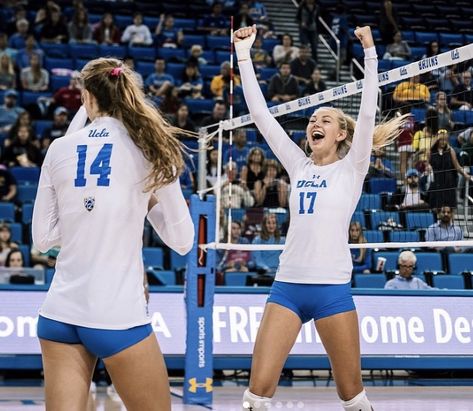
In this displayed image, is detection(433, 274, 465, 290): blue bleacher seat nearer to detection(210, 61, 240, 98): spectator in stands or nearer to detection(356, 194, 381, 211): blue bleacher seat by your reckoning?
detection(356, 194, 381, 211): blue bleacher seat

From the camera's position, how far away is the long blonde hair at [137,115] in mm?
3297

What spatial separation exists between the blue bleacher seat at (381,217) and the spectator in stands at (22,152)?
205 inches

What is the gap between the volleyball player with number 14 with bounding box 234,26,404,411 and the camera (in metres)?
5.04

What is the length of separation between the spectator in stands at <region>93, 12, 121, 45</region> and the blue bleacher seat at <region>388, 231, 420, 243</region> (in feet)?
28.5

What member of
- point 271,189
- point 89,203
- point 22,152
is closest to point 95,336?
point 89,203

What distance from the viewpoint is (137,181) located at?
131 inches

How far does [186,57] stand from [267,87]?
1.82m

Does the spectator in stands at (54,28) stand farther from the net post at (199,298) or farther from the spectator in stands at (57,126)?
the net post at (199,298)

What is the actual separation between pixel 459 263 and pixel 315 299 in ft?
24.2

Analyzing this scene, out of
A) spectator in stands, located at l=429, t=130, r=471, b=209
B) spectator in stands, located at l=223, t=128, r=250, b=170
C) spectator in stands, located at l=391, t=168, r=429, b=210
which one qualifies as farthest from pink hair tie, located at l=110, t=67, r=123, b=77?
spectator in stands, located at l=223, t=128, r=250, b=170

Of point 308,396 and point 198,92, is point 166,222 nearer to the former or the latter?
point 308,396

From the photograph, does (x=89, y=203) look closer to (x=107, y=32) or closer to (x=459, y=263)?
(x=459, y=263)

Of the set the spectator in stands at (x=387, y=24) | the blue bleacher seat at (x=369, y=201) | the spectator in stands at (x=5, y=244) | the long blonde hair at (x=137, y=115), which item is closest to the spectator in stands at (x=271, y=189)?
the blue bleacher seat at (x=369, y=201)

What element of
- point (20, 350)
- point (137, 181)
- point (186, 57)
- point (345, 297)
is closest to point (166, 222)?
point (137, 181)
